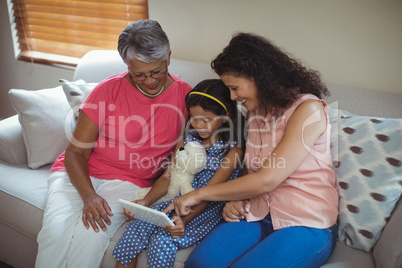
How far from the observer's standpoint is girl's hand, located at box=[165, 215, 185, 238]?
1.37 metres

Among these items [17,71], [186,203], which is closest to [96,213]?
[186,203]

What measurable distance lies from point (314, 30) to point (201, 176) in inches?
39.1

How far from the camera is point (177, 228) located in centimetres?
138

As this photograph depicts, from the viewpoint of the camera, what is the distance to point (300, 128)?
1.29 metres

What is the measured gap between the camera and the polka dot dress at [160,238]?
132 centimetres

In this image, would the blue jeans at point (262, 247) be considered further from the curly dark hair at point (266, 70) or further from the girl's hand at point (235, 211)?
the curly dark hair at point (266, 70)

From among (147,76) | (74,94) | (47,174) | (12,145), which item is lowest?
(47,174)

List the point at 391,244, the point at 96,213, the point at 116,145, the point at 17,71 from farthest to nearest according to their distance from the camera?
the point at 17,71
the point at 116,145
the point at 96,213
the point at 391,244

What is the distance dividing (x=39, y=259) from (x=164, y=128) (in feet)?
2.51

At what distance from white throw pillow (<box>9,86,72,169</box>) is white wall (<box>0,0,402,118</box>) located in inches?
34.2

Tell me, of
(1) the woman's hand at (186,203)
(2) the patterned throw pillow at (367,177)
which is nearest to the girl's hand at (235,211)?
(1) the woman's hand at (186,203)

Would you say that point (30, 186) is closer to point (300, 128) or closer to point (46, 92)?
point (46, 92)

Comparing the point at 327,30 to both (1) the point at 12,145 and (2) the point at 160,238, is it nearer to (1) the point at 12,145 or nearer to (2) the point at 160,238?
(2) the point at 160,238

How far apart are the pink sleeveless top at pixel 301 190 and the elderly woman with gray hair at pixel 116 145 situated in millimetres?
523
